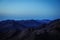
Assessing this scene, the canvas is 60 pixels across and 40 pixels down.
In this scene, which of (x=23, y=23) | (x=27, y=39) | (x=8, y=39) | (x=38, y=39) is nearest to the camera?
(x=38, y=39)

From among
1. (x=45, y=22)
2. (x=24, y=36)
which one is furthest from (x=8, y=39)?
(x=45, y=22)

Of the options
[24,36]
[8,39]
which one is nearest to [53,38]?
[24,36]

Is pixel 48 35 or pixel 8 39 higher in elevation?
pixel 48 35

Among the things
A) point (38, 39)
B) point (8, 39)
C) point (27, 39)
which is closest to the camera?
point (38, 39)

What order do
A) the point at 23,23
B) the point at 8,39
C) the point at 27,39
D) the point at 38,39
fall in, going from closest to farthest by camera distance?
the point at 38,39
the point at 27,39
the point at 8,39
the point at 23,23

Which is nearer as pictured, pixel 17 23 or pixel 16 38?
pixel 16 38

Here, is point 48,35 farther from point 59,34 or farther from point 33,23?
point 33,23

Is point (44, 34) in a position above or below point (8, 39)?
above

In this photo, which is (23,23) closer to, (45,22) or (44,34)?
(45,22)

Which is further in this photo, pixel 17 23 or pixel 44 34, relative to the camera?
pixel 17 23
